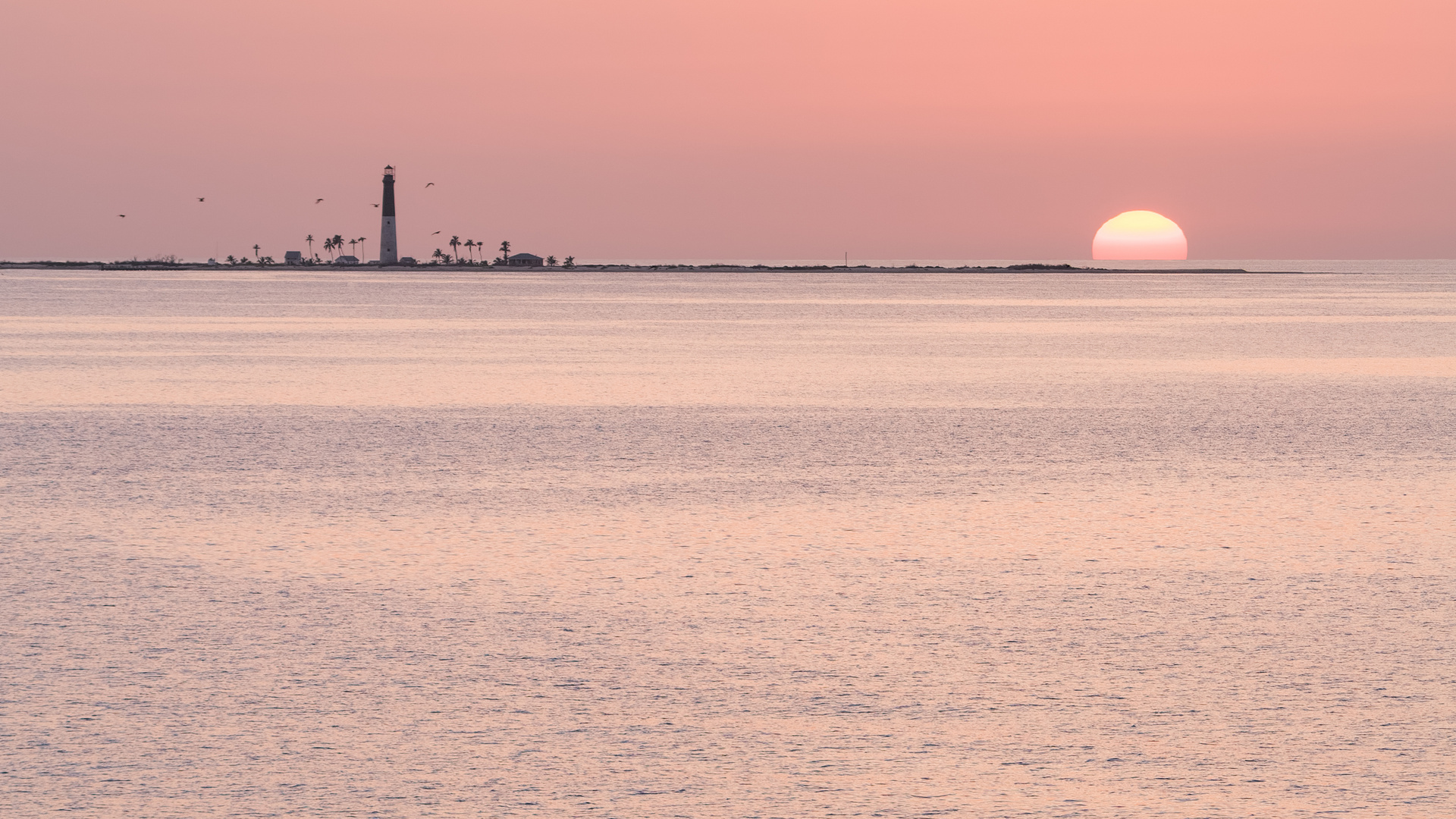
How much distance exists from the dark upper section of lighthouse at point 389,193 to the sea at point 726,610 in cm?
16468

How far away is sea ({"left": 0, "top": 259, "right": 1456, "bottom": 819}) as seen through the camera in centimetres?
612

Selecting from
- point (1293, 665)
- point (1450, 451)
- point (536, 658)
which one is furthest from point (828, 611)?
point (1450, 451)

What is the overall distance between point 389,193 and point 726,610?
186264 millimetres

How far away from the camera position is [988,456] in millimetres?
17297

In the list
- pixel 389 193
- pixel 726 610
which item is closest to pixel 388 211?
pixel 389 193

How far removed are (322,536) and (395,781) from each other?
606 cm

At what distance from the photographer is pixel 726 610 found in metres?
9.26

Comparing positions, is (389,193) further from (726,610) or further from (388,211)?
(726,610)

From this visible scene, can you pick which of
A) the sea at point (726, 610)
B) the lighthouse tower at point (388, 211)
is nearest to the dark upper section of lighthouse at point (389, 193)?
the lighthouse tower at point (388, 211)

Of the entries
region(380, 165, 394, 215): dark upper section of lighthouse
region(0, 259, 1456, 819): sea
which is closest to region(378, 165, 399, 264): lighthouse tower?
region(380, 165, 394, 215): dark upper section of lighthouse

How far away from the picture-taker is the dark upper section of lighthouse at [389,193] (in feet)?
604

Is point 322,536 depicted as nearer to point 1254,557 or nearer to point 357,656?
point 357,656

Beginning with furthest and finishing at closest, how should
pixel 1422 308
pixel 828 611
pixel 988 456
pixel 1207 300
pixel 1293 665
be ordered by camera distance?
1. pixel 1207 300
2. pixel 1422 308
3. pixel 988 456
4. pixel 828 611
5. pixel 1293 665

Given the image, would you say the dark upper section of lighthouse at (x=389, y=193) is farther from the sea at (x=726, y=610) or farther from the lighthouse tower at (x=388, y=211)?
the sea at (x=726, y=610)
